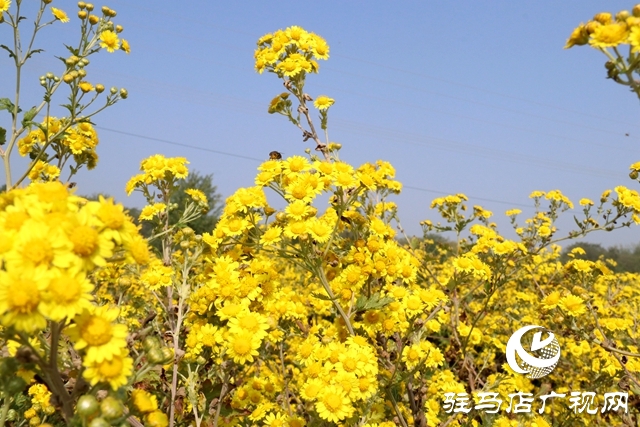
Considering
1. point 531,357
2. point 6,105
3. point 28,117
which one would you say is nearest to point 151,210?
point 28,117

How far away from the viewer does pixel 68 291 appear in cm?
105

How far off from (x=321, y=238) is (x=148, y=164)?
1.62 meters

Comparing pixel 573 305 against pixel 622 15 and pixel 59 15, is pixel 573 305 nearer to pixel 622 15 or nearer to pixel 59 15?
pixel 622 15

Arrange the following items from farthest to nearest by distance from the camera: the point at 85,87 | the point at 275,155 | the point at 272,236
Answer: the point at 275,155 < the point at 85,87 < the point at 272,236

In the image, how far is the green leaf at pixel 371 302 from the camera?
2406 mm

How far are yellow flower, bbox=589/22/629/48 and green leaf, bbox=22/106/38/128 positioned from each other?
9.32ft

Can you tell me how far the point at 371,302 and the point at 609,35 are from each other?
5.17ft

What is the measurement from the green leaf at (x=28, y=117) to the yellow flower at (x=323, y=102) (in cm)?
173

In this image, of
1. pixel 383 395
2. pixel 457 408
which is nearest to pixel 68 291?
pixel 383 395

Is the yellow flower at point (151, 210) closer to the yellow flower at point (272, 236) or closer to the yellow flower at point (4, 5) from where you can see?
the yellow flower at point (272, 236)

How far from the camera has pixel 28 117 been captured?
105 inches

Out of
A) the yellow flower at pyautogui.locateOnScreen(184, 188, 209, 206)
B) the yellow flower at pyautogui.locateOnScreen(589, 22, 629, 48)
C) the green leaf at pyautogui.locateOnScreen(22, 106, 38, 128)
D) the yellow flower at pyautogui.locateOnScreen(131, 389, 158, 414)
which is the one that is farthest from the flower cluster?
the yellow flower at pyautogui.locateOnScreen(131, 389, 158, 414)

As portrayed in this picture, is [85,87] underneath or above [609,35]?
above

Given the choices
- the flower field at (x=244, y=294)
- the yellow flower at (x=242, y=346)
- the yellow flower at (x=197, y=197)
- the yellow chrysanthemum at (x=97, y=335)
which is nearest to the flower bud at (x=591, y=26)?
the flower field at (x=244, y=294)
